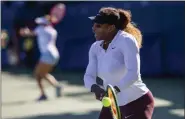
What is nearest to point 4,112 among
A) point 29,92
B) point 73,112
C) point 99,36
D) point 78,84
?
point 73,112

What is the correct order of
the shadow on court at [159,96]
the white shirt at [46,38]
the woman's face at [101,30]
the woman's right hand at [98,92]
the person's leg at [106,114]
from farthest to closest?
the white shirt at [46,38] < the shadow on court at [159,96] < the person's leg at [106,114] < the woman's face at [101,30] < the woman's right hand at [98,92]

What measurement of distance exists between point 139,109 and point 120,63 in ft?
1.39

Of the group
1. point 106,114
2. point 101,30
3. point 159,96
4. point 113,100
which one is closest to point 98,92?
point 113,100

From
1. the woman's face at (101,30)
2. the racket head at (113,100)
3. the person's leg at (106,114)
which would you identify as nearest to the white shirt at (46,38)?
the person's leg at (106,114)

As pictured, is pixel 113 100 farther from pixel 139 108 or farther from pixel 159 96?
pixel 159 96

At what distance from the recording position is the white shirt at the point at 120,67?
400 centimetres

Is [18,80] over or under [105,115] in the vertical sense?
under

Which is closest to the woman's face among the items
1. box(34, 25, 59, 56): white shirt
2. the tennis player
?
the tennis player

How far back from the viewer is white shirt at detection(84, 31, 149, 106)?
13.1 feet

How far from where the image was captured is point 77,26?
15680 mm

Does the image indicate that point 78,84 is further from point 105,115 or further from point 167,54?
point 105,115

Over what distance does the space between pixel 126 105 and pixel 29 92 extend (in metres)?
7.20

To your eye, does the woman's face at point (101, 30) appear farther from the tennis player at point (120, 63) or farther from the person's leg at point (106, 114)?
the person's leg at point (106, 114)

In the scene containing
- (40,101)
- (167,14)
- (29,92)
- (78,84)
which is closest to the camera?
(40,101)
